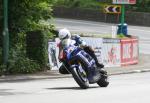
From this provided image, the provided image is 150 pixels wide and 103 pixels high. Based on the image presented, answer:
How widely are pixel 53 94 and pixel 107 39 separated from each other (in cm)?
1110

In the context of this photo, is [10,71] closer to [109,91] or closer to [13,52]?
[13,52]

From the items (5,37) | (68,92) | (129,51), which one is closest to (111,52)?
(129,51)

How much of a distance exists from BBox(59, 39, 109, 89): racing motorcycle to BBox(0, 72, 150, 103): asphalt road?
26 cm

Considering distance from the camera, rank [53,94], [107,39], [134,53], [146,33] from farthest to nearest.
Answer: [146,33] → [134,53] → [107,39] → [53,94]

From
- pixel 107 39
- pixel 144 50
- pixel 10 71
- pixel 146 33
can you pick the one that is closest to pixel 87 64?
pixel 10 71

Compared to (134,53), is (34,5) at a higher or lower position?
higher

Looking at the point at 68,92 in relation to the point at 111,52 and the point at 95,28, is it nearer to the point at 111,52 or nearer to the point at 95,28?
the point at 111,52

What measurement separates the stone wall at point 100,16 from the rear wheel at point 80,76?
37.6 m

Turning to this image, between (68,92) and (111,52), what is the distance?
10.6m

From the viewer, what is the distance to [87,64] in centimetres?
1702

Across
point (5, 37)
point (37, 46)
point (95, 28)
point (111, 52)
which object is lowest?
point (95, 28)

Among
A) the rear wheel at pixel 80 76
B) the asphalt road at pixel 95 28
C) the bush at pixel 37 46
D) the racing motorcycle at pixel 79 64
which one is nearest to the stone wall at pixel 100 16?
the asphalt road at pixel 95 28

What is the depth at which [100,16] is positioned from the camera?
187ft

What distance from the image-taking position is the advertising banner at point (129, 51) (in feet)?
88.2
